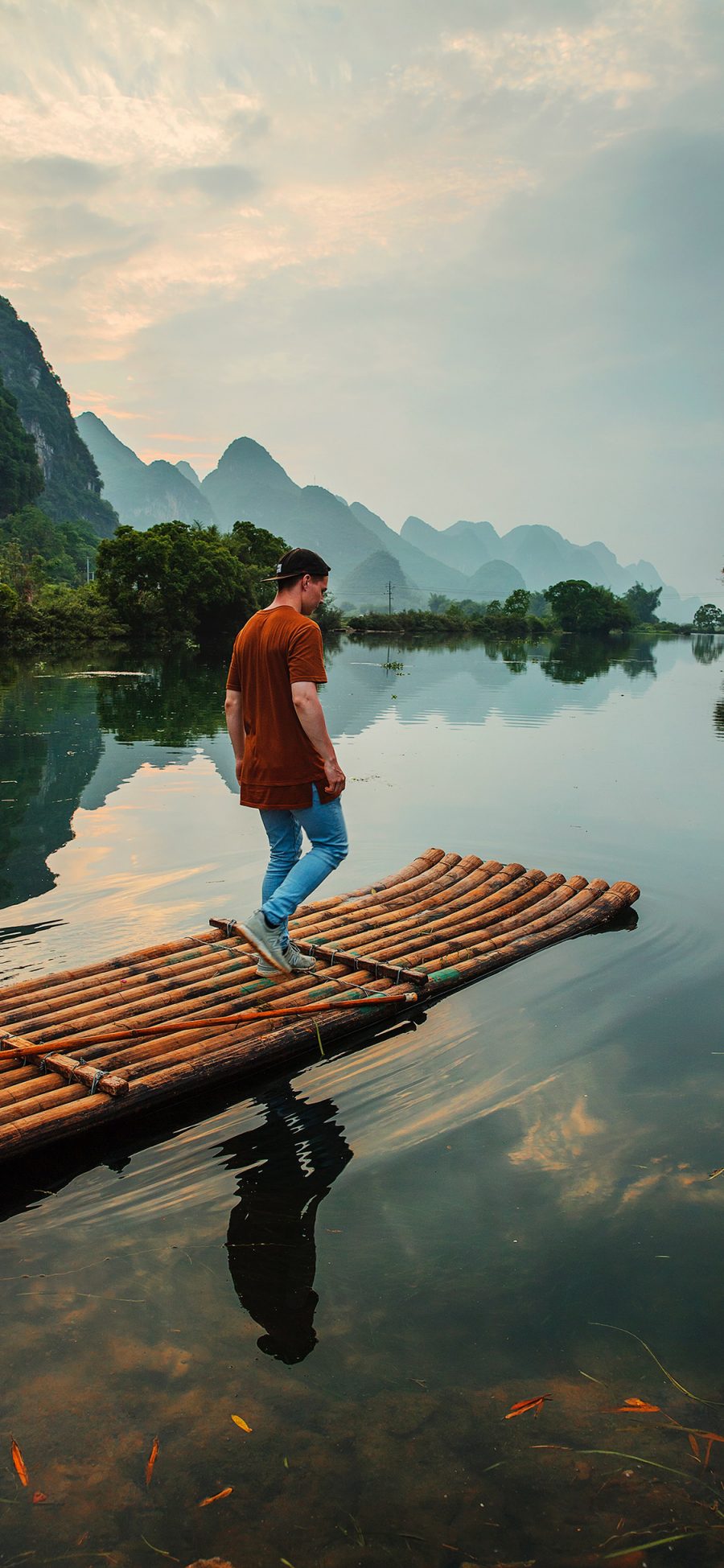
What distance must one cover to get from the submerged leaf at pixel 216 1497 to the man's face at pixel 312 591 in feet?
11.5

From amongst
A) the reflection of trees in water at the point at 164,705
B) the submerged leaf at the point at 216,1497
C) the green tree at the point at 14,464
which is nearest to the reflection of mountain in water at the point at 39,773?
the reflection of trees in water at the point at 164,705

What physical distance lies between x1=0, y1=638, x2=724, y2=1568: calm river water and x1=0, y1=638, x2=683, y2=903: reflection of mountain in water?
3.25 m

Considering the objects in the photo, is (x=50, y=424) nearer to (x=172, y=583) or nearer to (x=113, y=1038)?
(x=172, y=583)

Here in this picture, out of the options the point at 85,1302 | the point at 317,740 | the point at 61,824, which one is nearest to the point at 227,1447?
the point at 85,1302

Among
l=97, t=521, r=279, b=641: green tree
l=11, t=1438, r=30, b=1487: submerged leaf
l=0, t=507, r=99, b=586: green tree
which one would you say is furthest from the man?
l=0, t=507, r=99, b=586: green tree

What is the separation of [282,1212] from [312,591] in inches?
112

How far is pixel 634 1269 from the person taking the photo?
3.22 m

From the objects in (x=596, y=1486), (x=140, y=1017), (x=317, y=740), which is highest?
(x=317, y=740)

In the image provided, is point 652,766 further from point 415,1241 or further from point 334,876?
point 415,1241

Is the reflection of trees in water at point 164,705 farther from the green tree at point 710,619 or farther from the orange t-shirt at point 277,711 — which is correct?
the green tree at point 710,619

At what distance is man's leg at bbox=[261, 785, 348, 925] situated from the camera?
4.86 meters

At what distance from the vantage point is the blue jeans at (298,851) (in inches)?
191

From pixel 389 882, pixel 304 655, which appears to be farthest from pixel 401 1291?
pixel 389 882

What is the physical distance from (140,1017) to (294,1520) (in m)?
2.48
